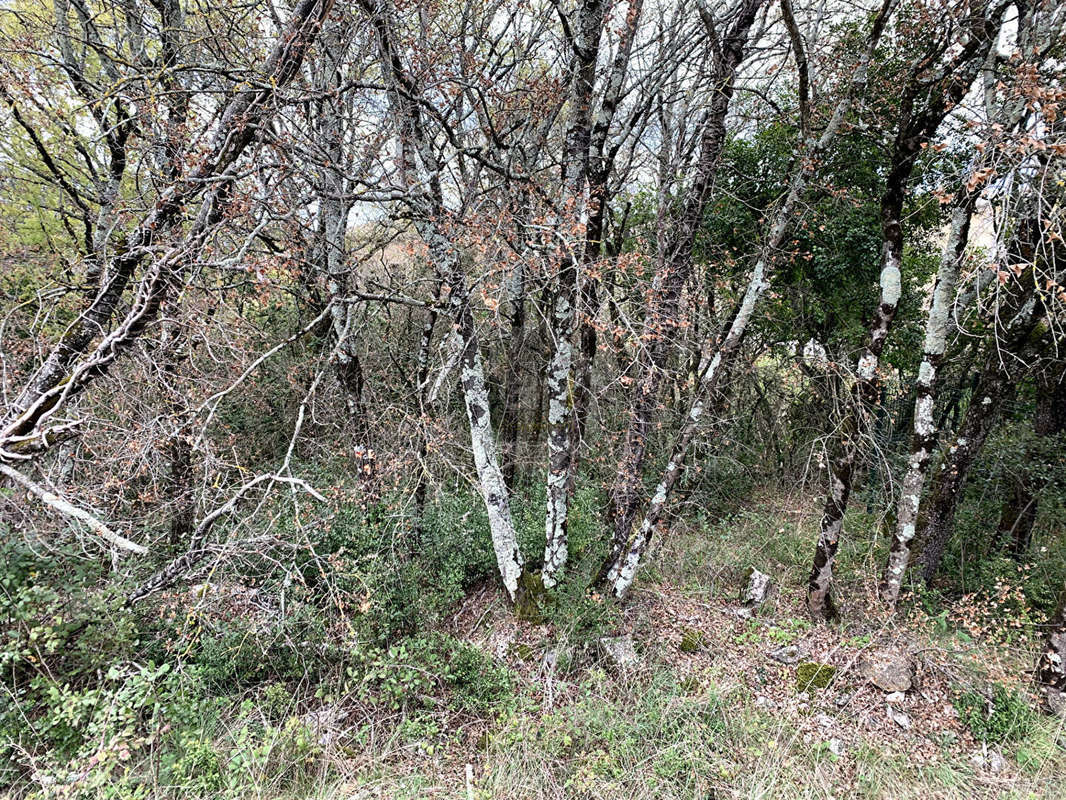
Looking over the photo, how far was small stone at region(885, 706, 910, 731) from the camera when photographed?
4.01 metres

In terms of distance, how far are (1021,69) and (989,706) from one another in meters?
5.02

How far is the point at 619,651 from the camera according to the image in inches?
187

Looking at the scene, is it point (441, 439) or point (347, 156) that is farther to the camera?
point (347, 156)

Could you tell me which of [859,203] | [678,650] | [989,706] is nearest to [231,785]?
[678,650]

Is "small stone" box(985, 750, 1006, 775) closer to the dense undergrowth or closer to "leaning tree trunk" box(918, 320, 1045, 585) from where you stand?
the dense undergrowth

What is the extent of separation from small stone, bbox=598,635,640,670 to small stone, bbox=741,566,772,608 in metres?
1.72

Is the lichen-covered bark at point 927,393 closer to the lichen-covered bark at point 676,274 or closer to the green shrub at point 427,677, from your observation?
the lichen-covered bark at point 676,274

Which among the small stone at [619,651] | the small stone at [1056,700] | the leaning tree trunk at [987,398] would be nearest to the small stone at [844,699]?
the small stone at [1056,700]

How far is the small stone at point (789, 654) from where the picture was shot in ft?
15.5

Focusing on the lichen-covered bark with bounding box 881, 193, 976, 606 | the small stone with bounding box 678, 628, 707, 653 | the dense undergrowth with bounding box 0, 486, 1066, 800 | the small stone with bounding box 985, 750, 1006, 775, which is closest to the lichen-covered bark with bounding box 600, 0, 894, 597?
the dense undergrowth with bounding box 0, 486, 1066, 800

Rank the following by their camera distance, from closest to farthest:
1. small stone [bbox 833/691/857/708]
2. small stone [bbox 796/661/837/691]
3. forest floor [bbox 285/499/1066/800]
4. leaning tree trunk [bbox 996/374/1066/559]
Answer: forest floor [bbox 285/499/1066/800]
small stone [bbox 833/691/857/708]
small stone [bbox 796/661/837/691]
leaning tree trunk [bbox 996/374/1066/559]

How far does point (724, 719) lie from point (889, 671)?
70.5 inches

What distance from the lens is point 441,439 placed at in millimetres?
4750

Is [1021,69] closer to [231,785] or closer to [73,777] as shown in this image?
[231,785]
